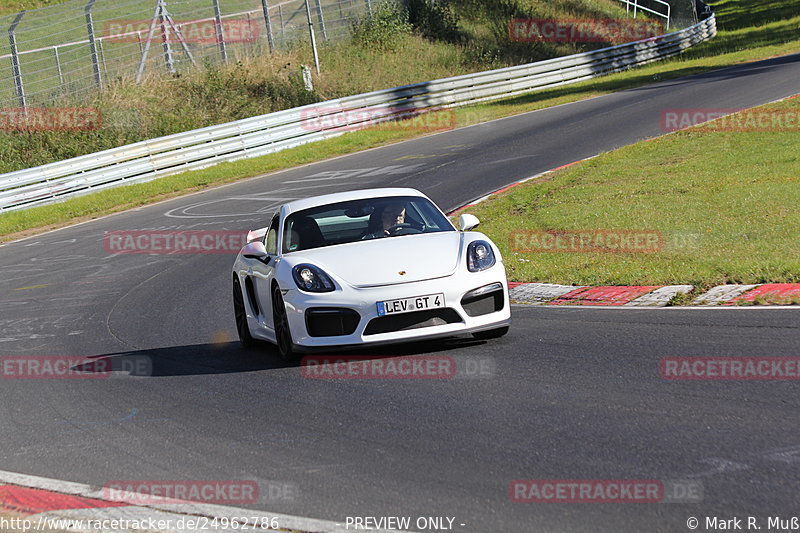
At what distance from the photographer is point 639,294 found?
9930 mm

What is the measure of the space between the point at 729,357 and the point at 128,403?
421cm

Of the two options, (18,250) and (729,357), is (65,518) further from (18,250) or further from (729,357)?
(18,250)

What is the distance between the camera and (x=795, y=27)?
5094cm

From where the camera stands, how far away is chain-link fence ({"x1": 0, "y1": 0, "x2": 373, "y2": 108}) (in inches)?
1152

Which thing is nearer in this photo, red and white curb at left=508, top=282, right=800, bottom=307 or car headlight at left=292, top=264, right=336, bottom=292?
car headlight at left=292, top=264, right=336, bottom=292

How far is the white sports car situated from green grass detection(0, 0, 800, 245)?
13.5m

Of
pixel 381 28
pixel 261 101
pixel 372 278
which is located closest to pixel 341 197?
pixel 372 278

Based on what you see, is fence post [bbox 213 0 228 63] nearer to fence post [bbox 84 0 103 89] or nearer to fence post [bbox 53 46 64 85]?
fence post [bbox 84 0 103 89]

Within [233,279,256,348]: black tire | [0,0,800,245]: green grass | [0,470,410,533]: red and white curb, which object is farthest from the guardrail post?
[0,470,410,533]: red and white curb

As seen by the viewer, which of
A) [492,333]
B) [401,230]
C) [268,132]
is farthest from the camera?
[268,132]

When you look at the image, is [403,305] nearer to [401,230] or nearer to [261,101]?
[401,230]

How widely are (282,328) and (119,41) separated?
87.1 feet

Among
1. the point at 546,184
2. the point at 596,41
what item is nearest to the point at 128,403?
the point at 546,184

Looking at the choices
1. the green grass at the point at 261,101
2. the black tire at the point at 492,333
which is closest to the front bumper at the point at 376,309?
the black tire at the point at 492,333
